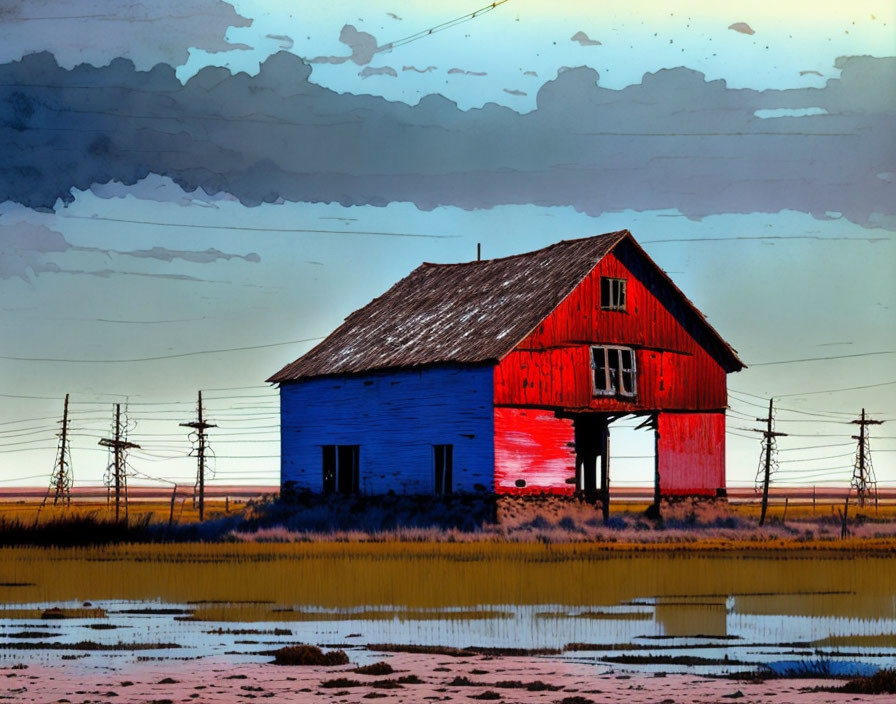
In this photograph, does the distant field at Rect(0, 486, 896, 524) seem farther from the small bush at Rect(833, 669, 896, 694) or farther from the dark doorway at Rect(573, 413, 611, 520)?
the small bush at Rect(833, 669, 896, 694)

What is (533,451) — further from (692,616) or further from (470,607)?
(692,616)

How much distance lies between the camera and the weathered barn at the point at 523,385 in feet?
137

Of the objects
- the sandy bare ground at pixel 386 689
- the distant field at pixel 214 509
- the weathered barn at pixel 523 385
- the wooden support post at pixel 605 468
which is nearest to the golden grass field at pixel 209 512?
the distant field at pixel 214 509

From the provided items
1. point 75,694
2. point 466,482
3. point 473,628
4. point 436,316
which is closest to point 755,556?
point 466,482

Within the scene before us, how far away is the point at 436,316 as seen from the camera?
48.1 m

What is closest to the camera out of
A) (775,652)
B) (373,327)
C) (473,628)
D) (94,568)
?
(775,652)

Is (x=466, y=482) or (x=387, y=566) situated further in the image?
(x=466, y=482)

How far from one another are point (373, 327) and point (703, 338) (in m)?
11.3

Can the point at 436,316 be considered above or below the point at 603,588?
above

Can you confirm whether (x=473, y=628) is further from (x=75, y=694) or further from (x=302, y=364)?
(x=302, y=364)

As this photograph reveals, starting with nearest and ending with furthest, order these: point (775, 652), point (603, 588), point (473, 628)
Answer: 1. point (775, 652)
2. point (473, 628)
3. point (603, 588)

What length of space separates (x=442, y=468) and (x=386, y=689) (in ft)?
97.2

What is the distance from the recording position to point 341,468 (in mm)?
48094

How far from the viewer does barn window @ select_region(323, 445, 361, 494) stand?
4741 centimetres
